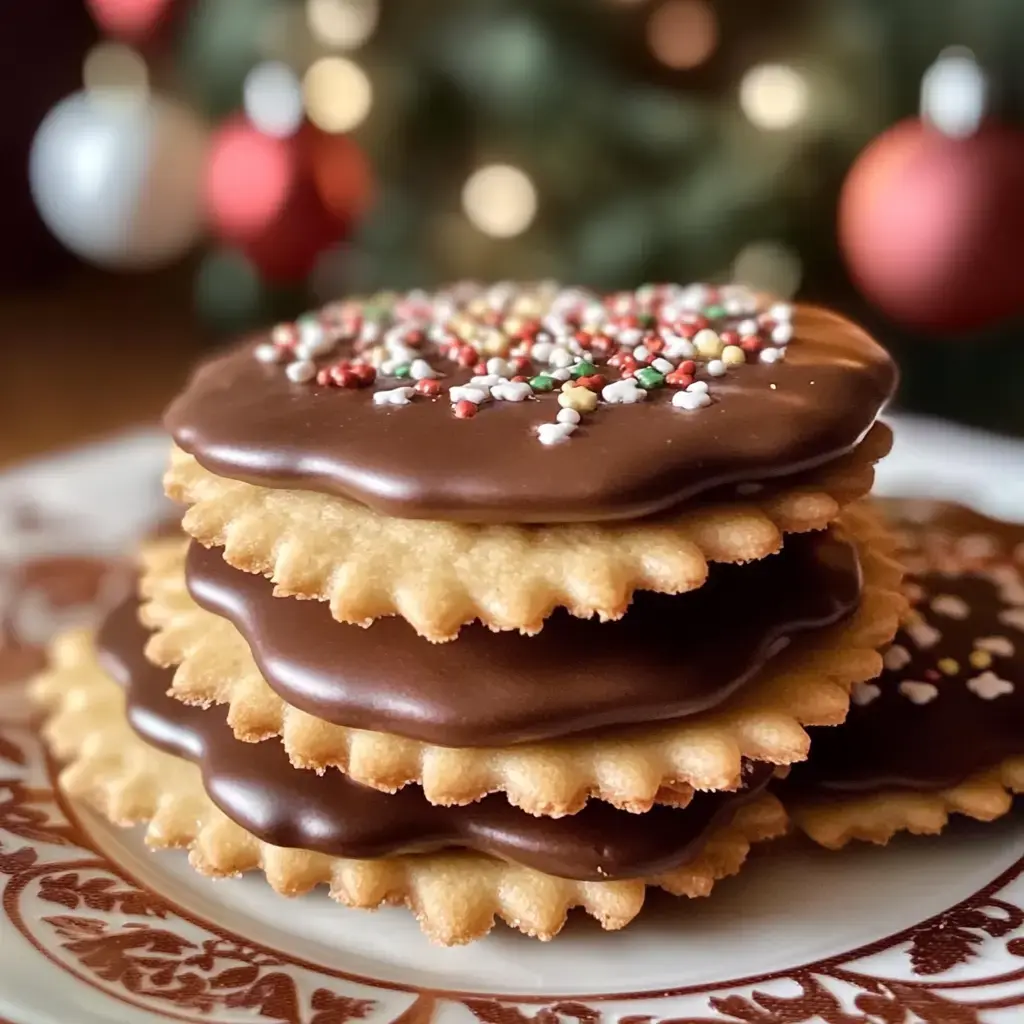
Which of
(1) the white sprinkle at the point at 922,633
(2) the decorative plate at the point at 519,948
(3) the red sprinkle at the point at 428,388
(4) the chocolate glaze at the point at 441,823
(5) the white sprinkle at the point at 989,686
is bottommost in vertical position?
(2) the decorative plate at the point at 519,948

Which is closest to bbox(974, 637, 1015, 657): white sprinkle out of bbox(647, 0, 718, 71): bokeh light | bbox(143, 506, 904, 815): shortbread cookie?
bbox(143, 506, 904, 815): shortbread cookie

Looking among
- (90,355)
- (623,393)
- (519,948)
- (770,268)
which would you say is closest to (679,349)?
(623,393)

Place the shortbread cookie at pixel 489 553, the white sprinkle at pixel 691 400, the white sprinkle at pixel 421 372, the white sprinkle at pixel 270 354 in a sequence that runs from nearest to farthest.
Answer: the shortbread cookie at pixel 489 553
the white sprinkle at pixel 691 400
the white sprinkle at pixel 421 372
the white sprinkle at pixel 270 354

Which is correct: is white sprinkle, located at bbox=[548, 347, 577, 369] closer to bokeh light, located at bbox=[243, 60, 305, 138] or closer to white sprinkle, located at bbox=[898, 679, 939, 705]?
white sprinkle, located at bbox=[898, 679, 939, 705]

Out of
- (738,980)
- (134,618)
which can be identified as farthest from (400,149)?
(738,980)

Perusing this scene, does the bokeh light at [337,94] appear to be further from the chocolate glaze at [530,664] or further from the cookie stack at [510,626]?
the chocolate glaze at [530,664]

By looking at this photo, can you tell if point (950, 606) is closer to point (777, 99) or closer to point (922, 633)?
point (922, 633)

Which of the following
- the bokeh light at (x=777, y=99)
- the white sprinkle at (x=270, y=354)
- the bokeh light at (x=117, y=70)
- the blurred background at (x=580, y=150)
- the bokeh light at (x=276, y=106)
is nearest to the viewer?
the white sprinkle at (x=270, y=354)

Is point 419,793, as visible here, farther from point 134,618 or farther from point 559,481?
point 134,618

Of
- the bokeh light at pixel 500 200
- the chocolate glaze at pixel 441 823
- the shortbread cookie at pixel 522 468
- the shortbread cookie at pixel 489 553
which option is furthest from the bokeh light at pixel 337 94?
the chocolate glaze at pixel 441 823
